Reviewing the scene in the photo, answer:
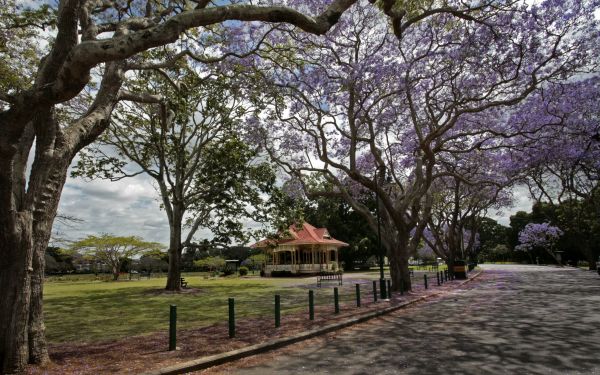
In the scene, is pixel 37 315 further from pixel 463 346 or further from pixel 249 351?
pixel 463 346

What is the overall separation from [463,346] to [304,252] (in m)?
40.6

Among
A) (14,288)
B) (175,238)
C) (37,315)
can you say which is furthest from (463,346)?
(175,238)

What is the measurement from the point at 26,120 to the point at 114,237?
41475 millimetres

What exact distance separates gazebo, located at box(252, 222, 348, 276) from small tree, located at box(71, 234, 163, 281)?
13.0m

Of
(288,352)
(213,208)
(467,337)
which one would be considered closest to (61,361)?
(288,352)

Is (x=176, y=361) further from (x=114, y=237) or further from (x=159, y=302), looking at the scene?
(x=114, y=237)

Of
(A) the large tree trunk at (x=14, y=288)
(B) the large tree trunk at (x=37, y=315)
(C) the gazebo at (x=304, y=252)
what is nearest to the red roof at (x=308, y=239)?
(C) the gazebo at (x=304, y=252)

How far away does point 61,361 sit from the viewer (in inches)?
286

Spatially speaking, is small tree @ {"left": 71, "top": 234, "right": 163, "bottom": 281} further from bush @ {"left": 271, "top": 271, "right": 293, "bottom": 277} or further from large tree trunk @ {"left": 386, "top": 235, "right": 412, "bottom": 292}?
large tree trunk @ {"left": 386, "top": 235, "right": 412, "bottom": 292}

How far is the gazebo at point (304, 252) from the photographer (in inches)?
1763

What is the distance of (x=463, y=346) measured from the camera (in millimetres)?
7777

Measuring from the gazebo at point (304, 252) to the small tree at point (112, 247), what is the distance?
42.6 ft

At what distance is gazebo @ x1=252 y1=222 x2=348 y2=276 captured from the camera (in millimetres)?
44781

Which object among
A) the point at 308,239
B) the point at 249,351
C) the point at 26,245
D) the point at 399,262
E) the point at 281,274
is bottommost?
the point at 281,274
